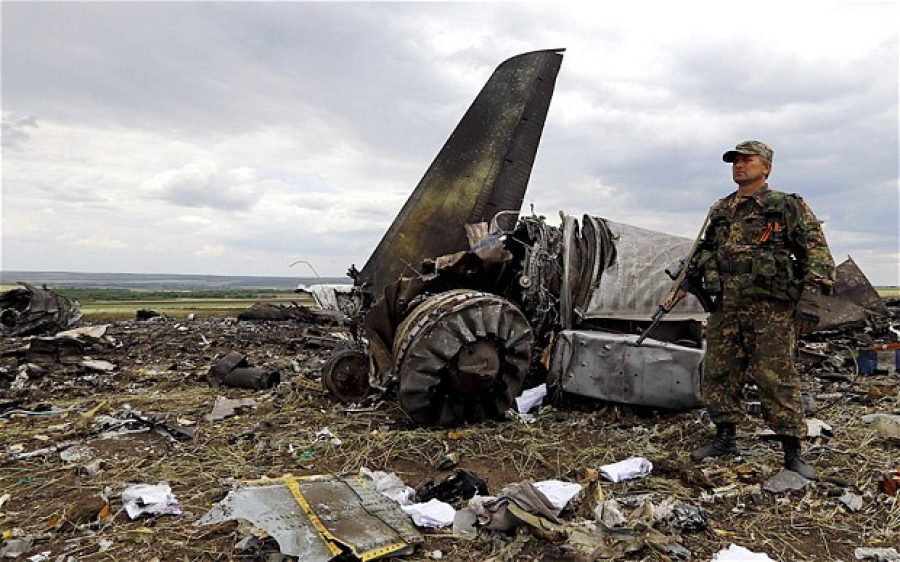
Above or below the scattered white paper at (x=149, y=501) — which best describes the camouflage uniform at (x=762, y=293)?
above

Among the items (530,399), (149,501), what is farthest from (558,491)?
(149,501)

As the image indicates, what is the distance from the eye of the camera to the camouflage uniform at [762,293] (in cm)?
392

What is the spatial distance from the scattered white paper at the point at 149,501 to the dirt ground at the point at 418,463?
0.05 m

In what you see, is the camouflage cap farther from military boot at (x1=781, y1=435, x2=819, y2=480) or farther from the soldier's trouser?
military boot at (x1=781, y1=435, x2=819, y2=480)

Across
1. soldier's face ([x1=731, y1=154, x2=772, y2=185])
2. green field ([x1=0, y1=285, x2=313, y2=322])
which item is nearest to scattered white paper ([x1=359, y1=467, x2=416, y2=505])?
soldier's face ([x1=731, y1=154, x2=772, y2=185])

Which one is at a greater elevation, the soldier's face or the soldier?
the soldier's face


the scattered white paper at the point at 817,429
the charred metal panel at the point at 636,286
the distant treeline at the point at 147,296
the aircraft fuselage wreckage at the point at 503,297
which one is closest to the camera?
the scattered white paper at the point at 817,429

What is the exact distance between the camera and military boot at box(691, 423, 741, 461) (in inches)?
168

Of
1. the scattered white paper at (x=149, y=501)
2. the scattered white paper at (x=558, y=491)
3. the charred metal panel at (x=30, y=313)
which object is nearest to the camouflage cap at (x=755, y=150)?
the scattered white paper at (x=558, y=491)

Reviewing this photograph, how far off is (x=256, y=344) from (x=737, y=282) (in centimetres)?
904

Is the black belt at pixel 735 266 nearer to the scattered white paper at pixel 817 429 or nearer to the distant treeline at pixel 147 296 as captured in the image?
the scattered white paper at pixel 817 429

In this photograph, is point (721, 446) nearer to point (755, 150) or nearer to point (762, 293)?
point (762, 293)

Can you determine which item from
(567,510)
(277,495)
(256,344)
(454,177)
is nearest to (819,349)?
(454,177)

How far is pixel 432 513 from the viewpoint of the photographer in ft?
11.0
